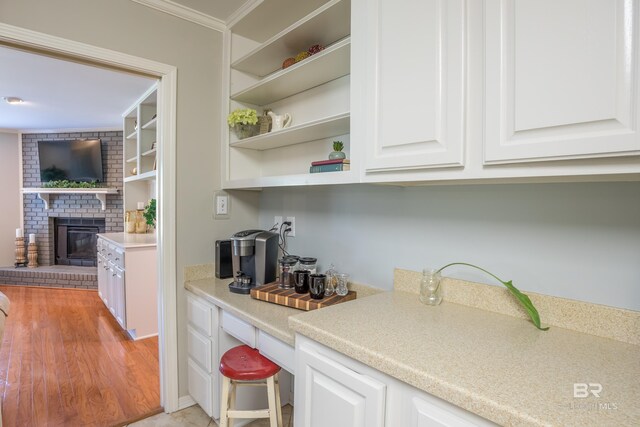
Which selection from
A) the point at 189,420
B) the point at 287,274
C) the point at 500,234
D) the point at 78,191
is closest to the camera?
the point at 500,234

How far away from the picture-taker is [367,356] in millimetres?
900

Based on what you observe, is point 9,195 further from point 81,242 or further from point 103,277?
point 103,277

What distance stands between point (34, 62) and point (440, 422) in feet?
12.0

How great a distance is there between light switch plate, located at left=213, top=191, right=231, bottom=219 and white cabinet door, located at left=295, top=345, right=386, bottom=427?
125 cm

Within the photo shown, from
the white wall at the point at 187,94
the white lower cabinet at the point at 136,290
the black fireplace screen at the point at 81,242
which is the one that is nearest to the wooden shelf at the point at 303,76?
the white wall at the point at 187,94

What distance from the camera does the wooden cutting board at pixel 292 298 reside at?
4.68 ft

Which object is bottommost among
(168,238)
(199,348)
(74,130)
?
(199,348)

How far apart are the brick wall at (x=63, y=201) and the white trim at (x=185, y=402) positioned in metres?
3.90

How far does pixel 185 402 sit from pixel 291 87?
74.8 inches

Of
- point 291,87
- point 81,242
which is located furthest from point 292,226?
point 81,242

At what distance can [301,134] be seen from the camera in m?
1.76

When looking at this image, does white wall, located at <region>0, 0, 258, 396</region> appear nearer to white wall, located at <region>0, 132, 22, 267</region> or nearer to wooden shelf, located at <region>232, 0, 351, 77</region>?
wooden shelf, located at <region>232, 0, 351, 77</region>

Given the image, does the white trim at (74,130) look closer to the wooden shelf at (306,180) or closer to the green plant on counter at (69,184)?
the green plant on counter at (69,184)

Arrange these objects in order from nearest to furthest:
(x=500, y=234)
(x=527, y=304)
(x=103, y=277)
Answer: (x=527, y=304), (x=500, y=234), (x=103, y=277)
